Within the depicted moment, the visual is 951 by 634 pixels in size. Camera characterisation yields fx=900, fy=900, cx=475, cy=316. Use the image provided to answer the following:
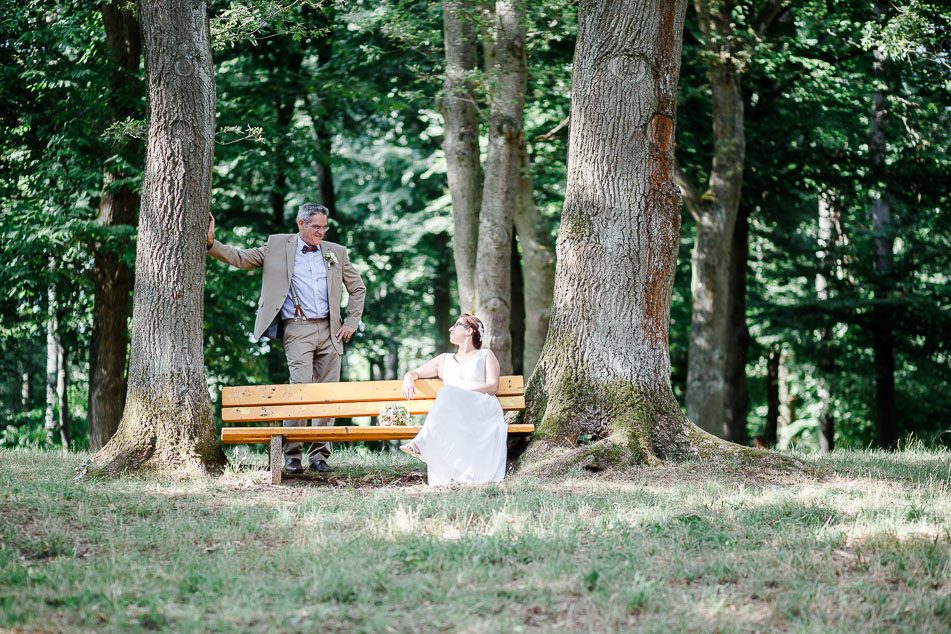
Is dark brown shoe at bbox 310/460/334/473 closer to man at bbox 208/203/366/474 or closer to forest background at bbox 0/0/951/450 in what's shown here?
man at bbox 208/203/366/474

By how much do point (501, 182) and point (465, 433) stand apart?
18.7ft

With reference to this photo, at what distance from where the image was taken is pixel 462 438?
7.50 meters

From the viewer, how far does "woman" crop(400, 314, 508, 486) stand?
7457mm

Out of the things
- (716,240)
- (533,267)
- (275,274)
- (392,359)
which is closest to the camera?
(275,274)

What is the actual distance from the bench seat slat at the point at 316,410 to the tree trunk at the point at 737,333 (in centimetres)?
1098

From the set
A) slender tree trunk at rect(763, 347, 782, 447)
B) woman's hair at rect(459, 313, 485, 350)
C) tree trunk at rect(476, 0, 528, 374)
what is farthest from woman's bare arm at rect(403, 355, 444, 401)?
slender tree trunk at rect(763, 347, 782, 447)

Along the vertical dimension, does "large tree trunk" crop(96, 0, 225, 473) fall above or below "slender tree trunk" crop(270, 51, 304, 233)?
below

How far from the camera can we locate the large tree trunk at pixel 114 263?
1320 centimetres

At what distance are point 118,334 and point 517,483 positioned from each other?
860 centimetres

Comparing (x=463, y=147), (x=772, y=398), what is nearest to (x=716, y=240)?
(x=463, y=147)

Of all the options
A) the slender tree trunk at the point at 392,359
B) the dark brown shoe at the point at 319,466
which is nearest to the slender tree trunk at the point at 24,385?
the slender tree trunk at the point at 392,359

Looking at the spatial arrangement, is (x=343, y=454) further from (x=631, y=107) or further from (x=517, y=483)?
(x=631, y=107)

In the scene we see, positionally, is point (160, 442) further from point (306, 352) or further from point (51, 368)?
point (51, 368)

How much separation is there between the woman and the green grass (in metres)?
0.34
